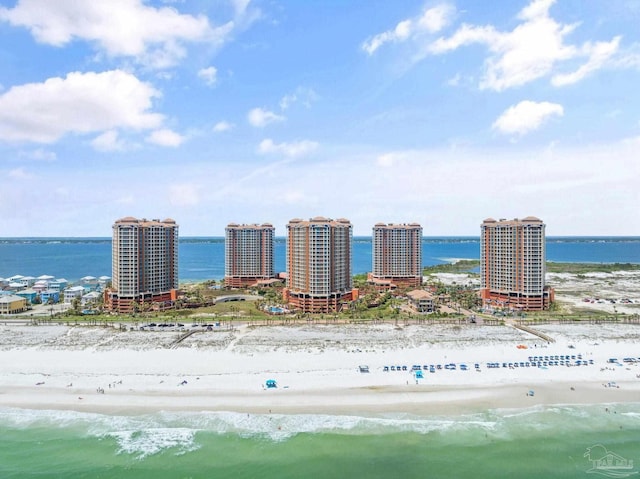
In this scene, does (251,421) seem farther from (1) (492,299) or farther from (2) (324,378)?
(1) (492,299)

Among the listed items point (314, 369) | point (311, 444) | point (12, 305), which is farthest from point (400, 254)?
point (12, 305)

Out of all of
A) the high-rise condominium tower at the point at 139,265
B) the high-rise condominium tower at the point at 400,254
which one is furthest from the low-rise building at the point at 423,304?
the high-rise condominium tower at the point at 139,265

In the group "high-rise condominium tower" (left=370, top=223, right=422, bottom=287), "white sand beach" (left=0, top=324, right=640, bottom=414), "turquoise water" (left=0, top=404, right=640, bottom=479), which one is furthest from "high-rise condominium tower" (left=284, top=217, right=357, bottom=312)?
"turquoise water" (left=0, top=404, right=640, bottom=479)

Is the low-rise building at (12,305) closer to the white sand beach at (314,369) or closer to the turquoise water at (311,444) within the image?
the white sand beach at (314,369)

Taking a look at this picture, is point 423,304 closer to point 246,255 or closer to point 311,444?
point 311,444

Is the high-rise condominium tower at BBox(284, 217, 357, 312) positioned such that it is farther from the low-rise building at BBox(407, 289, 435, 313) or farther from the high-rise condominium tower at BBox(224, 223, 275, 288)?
the high-rise condominium tower at BBox(224, 223, 275, 288)
